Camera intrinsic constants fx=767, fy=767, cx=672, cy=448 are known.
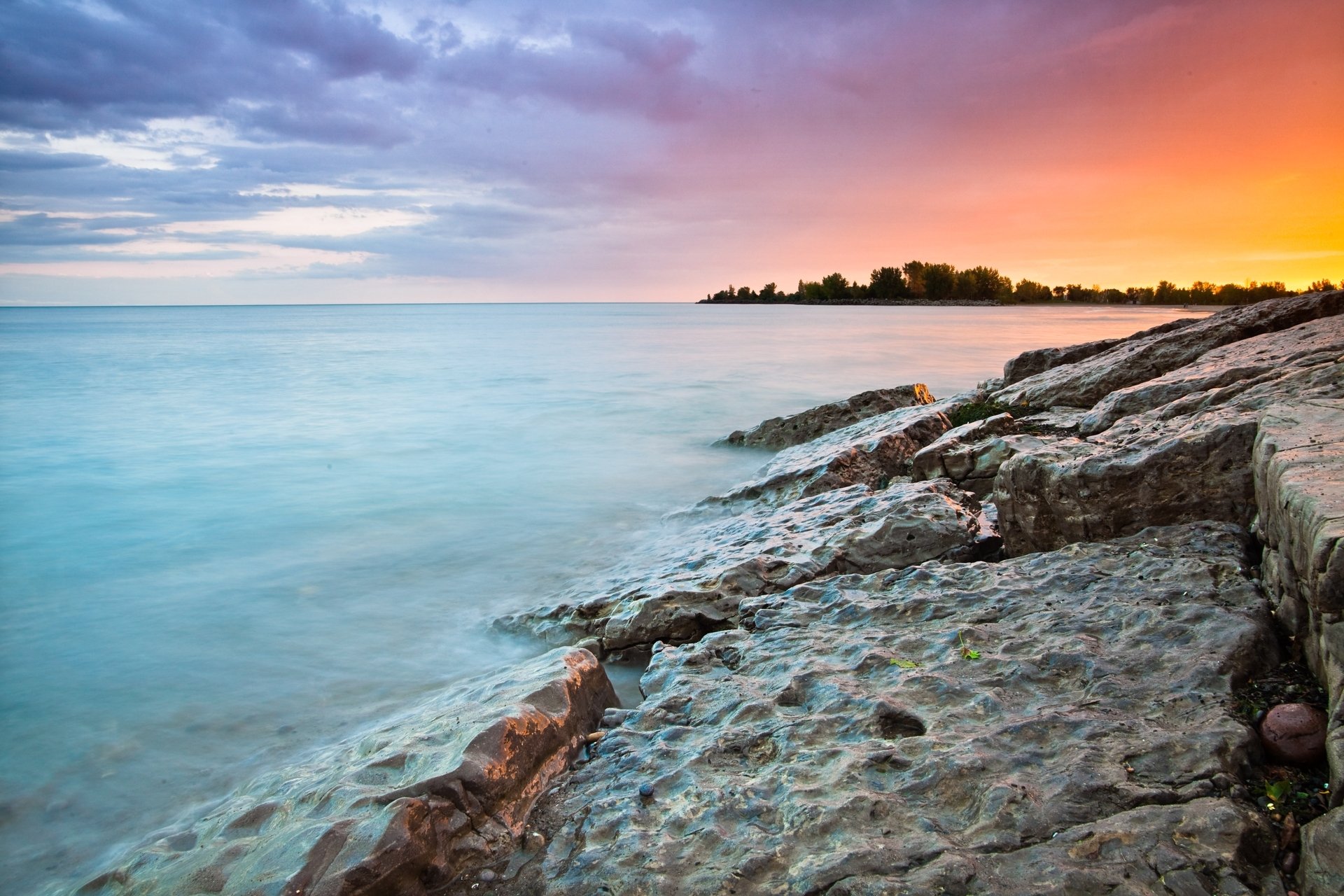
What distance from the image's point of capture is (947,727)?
2621 mm

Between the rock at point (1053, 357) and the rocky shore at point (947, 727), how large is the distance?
4.60 m

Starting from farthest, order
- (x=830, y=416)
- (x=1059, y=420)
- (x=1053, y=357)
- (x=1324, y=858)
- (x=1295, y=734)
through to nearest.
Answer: (x=830, y=416) → (x=1053, y=357) → (x=1059, y=420) → (x=1295, y=734) → (x=1324, y=858)

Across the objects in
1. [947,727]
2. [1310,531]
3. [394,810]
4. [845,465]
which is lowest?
[394,810]

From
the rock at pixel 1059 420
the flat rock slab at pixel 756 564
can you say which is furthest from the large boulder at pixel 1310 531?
the rock at pixel 1059 420

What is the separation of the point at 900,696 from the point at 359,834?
1916 millimetres

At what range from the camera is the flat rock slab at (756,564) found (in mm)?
4406

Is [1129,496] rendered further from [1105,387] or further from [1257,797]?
[1105,387]

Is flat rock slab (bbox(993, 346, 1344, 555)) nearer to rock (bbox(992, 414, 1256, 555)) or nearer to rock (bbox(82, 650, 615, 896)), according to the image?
rock (bbox(992, 414, 1256, 555))

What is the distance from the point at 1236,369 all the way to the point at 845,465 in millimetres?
2917

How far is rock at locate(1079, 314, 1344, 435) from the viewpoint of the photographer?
4547mm

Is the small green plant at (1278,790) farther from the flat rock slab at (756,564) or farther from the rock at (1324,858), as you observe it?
the flat rock slab at (756,564)

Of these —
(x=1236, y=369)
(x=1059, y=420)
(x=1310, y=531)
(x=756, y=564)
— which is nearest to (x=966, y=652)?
(x=1310, y=531)

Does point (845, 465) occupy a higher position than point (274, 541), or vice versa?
point (845, 465)

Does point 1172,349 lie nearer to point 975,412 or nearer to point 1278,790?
point 975,412
